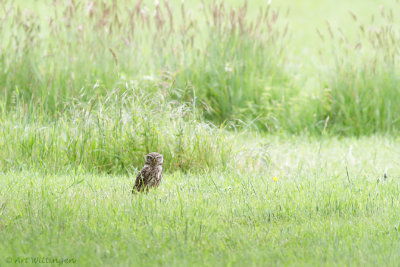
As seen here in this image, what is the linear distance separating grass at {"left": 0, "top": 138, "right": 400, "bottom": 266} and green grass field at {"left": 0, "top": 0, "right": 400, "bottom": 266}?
1 centimetres

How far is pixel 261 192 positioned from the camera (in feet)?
16.0

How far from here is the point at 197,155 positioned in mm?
5949

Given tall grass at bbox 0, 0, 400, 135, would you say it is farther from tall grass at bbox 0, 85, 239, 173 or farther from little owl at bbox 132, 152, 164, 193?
little owl at bbox 132, 152, 164, 193

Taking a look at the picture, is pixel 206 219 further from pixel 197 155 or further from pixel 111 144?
pixel 111 144

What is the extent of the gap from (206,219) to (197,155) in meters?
1.80

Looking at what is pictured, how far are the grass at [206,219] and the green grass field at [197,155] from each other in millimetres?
14

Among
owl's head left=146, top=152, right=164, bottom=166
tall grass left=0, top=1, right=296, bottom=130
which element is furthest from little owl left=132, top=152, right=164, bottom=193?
tall grass left=0, top=1, right=296, bottom=130

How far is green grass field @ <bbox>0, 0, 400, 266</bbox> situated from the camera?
12.5 feet

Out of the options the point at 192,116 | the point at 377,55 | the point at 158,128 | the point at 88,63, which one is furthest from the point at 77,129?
the point at 377,55

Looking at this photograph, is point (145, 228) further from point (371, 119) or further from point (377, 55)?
point (377, 55)

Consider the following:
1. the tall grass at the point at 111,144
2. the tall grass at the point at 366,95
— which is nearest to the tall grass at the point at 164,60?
the tall grass at the point at 366,95

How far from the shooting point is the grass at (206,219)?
12.0ft

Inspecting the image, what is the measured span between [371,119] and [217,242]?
4.87 m

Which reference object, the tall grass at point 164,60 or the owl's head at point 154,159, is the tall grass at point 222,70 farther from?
the owl's head at point 154,159
